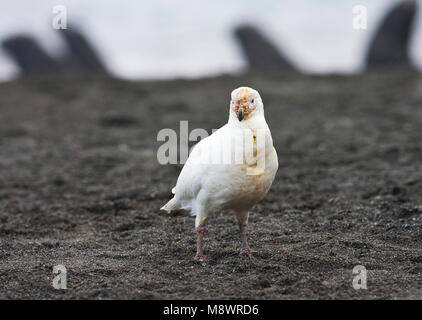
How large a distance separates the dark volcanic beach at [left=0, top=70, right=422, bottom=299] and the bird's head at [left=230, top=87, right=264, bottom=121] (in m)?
1.33

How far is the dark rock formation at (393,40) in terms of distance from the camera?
A: 16.8 meters

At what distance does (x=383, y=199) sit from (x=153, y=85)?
881 centimetres

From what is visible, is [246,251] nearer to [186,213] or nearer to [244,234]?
[244,234]

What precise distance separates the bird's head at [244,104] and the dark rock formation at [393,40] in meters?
12.7

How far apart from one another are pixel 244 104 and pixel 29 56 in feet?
46.1

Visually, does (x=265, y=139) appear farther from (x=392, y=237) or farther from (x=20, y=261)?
(x=20, y=261)

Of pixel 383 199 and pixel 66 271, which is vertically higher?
pixel 383 199

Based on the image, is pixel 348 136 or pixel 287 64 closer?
pixel 348 136

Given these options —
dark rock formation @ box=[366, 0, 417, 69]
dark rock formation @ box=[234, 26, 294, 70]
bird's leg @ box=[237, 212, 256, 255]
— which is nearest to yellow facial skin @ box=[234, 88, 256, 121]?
bird's leg @ box=[237, 212, 256, 255]

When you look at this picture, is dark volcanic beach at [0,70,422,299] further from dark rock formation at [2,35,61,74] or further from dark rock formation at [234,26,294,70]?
dark rock formation at [234,26,294,70]
